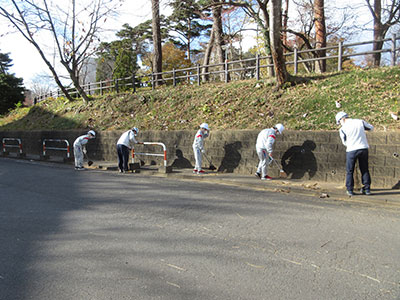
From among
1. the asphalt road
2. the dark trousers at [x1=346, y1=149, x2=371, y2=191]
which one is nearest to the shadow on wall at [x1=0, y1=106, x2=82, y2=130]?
the asphalt road

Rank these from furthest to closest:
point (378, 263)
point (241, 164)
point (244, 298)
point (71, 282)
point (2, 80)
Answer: point (2, 80)
point (241, 164)
point (378, 263)
point (71, 282)
point (244, 298)

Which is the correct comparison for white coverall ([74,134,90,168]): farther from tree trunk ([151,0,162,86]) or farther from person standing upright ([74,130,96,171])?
tree trunk ([151,0,162,86])

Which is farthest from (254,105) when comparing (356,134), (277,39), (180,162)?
(356,134)

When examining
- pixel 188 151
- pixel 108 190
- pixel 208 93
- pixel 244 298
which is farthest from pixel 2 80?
pixel 244 298

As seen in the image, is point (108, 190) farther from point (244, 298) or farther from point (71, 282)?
point (244, 298)

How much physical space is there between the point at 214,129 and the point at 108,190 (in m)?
6.14

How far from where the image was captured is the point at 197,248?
4.26 meters

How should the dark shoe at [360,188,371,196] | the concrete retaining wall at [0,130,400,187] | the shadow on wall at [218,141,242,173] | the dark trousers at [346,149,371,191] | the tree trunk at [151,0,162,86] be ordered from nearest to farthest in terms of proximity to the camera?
the dark trousers at [346,149,371,191], the dark shoe at [360,188,371,196], the concrete retaining wall at [0,130,400,187], the shadow on wall at [218,141,242,173], the tree trunk at [151,0,162,86]

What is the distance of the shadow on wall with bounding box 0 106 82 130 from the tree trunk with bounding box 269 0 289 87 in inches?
574

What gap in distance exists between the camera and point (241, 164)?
37.0 ft

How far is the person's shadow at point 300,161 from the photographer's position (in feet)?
31.2

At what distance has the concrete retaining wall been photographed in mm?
8094

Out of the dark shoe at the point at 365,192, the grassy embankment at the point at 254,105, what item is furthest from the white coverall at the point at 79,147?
the dark shoe at the point at 365,192

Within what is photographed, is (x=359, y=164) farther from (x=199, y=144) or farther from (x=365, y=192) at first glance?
(x=199, y=144)
